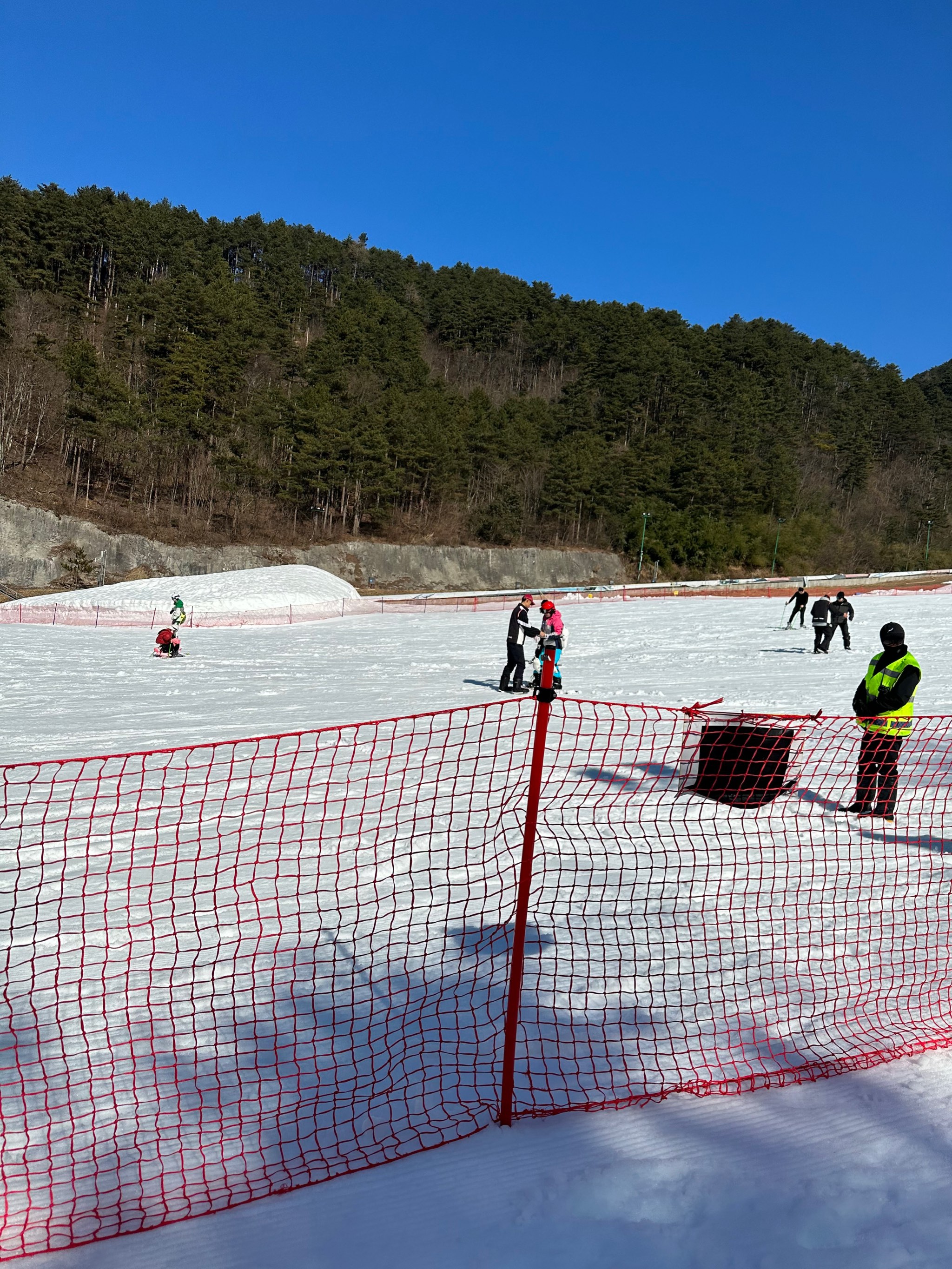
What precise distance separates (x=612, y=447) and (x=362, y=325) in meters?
27.2

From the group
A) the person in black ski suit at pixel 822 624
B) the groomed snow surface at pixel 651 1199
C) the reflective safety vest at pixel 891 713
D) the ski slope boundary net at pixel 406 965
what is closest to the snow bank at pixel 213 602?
the person in black ski suit at pixel 822 624

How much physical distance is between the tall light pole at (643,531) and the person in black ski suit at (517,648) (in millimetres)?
52761

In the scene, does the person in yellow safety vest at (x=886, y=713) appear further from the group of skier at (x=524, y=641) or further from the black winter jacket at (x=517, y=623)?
the black winter jacket at (x=517, y=623)

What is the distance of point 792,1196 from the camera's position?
305 centimetres

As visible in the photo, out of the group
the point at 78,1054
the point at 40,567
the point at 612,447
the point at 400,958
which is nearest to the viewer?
the point at 78,1054

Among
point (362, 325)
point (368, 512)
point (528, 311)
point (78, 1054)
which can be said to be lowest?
point (78, 1054)

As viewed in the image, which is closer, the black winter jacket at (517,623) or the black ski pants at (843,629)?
the black winter jacket at (517,623)

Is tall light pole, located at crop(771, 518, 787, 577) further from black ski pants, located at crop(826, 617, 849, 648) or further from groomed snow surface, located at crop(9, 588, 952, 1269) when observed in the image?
groomed snow surface, located at crop(9, 588, 952, 1269)

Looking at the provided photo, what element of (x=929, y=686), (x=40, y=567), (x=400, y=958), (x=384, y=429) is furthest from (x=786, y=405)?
(x=400, y=958)

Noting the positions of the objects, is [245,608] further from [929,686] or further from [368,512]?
[368,512]

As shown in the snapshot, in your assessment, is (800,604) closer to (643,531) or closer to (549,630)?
(549,630)

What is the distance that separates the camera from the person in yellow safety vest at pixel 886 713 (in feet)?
23.4

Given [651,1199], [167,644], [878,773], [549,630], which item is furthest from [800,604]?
[651,1199]

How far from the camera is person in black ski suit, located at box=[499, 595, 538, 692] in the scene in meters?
14.2
